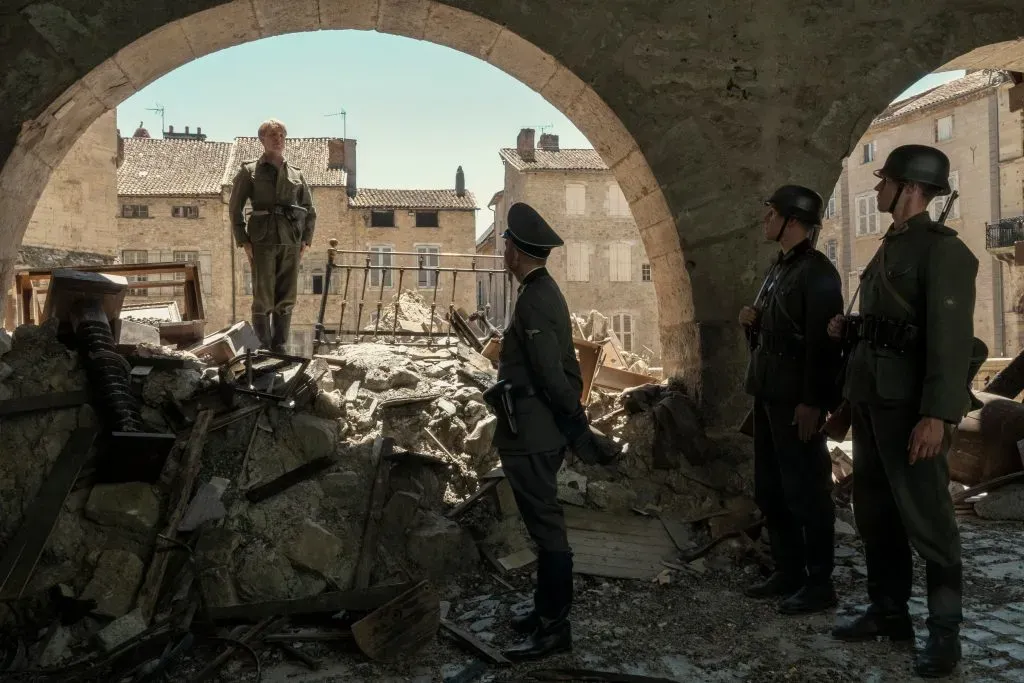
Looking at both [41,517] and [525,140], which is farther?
Result: [525,140]

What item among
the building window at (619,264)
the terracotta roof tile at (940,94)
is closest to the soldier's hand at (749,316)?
the terracotta roof tile at (940,94)

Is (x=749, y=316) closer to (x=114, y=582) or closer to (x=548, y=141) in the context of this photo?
(x=114, y=582)

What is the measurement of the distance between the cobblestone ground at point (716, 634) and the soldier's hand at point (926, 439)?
80 cm

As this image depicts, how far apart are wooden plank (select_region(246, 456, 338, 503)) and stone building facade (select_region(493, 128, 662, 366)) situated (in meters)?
25.0

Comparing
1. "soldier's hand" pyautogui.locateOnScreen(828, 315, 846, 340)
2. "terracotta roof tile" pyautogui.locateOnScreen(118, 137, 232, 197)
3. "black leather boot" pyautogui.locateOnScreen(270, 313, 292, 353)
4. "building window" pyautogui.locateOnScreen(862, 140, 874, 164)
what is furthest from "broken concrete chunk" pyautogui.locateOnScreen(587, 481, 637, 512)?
"building window" pyautogui.locateOnScreen(862, 140, 874, 164)

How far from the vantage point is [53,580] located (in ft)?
12.0

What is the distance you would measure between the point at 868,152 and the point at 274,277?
2880 cm

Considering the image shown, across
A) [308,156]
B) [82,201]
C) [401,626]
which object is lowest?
[401,626]

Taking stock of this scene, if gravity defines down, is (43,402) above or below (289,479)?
above

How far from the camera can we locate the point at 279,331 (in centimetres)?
652

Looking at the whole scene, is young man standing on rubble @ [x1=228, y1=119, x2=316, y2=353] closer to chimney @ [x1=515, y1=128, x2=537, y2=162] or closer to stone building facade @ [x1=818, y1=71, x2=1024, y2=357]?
stone building facade @ [x1=818, y1=71, x2=1024, y2=357]

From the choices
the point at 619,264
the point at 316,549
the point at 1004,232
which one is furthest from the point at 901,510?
the point at 619,264

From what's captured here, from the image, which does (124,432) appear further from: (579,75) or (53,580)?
(579,75)

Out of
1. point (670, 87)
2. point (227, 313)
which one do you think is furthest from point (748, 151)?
point (227, 313)
